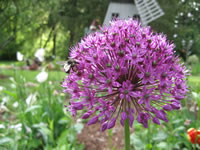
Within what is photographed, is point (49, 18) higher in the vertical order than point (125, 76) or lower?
higher

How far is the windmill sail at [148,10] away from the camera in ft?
40.4

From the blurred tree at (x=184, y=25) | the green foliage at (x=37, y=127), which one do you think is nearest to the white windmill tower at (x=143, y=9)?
the blurred tree at (x=184, y=25)

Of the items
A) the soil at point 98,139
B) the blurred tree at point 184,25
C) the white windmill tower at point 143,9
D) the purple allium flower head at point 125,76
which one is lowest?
the soil at point 98,139

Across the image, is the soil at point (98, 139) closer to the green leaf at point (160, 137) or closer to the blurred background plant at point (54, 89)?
the blurred background plant at point (54, 89)

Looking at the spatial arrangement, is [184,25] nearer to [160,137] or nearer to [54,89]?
[54,89]

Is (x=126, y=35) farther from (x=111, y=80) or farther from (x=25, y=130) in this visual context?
(x=25, y=130)

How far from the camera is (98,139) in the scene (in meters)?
3.40

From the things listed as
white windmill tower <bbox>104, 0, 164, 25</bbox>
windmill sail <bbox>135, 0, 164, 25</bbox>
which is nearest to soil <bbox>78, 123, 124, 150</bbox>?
white windmill tower <bbox>104, 0, 164, 25</bbox>

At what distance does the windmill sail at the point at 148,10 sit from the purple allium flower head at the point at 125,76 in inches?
452

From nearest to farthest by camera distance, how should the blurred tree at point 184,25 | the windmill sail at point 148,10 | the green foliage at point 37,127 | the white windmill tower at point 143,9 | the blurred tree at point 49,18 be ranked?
the green foliage at point 37,127, the blurred tree at point 184,25, the blurred tree at point 49,18, the white windmill tower at point 143,9, the windmill sail at point 148,10

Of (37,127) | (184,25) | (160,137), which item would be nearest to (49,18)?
(184,25)

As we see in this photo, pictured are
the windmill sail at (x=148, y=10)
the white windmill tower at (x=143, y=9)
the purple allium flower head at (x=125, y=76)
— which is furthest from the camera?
the windmill sail at (x=148, y=10)

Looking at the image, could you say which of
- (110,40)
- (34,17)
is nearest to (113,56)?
(110,40)

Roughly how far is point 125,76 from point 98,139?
2338mm
